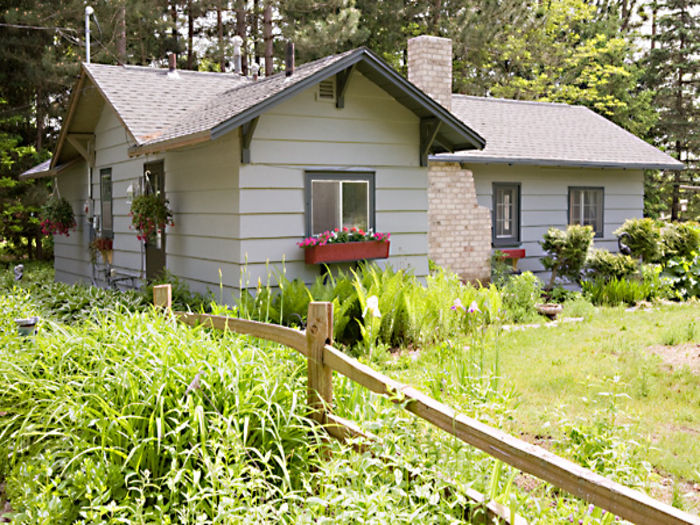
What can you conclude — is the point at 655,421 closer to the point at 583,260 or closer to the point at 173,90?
the point at 583,260

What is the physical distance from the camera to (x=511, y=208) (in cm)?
1441

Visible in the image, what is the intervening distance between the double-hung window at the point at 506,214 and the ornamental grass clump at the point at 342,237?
5.25 meters

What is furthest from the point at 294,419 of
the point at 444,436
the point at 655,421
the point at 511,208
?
the point at 511,208

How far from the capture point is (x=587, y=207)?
15.6m

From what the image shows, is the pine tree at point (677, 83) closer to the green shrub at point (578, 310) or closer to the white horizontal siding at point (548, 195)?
the white horizontal siding at point (548, 195)

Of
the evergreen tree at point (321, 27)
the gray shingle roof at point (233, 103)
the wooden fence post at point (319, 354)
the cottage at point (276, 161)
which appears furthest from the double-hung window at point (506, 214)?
the evergreen tree at point (321, 27)

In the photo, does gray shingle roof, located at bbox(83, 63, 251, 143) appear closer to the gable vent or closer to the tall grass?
the gable vent

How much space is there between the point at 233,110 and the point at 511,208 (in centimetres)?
763

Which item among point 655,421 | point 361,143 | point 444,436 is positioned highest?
point 361,143

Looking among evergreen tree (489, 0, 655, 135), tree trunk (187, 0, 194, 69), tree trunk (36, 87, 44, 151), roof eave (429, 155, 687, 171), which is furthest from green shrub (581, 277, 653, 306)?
tree trunk (187, 0, 194, 69)

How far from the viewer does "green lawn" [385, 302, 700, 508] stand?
419cm

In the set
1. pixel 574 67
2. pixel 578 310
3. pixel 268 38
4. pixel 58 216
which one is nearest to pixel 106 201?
pixel 58 216

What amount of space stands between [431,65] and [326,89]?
14.1ft

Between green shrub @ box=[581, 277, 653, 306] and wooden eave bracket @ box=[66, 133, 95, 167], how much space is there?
9581 mm
